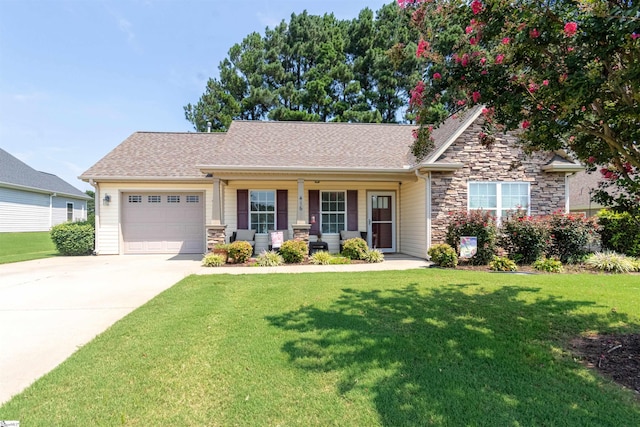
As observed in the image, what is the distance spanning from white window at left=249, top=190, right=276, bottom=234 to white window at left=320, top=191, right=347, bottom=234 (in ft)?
6.26

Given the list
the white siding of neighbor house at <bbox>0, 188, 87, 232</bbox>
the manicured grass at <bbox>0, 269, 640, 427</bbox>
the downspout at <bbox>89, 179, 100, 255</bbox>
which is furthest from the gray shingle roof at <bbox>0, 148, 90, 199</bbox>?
the manicured grass at <bbox>0, 269, 640, 427</bbox>

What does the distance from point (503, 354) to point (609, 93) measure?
285 centimetres

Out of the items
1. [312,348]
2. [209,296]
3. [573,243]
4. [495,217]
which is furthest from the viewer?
[495,217]

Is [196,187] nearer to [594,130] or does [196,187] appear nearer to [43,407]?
[43,407]

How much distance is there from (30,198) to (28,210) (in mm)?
713

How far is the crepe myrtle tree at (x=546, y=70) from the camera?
2.67m

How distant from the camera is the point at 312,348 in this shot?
11.3 ft

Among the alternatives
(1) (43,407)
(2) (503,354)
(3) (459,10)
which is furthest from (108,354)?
(3) (459,10)

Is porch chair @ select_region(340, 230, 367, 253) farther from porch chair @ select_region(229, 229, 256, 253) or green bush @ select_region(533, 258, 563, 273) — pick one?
green bush @ select_region(533, 258, 563, 273)

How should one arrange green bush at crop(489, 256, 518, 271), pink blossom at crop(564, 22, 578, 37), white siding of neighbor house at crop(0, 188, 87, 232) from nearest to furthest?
pink blossom at crop(564, 22, 578, 37), green bush at crop(489, 256, 518, 271), white siding of neighbor house at crop(0, 188, 87, 232)

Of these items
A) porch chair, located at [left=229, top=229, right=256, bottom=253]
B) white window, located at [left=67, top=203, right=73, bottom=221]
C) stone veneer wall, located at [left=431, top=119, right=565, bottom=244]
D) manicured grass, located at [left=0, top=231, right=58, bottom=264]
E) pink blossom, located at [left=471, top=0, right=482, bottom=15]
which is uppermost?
pink blossom, located at [left=471, top=0, right=482, bottom=15]

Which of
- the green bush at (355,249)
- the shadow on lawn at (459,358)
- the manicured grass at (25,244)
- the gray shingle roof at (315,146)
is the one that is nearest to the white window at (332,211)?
the gray shingle roof at (315,146)

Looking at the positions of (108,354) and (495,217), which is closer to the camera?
(108,354)

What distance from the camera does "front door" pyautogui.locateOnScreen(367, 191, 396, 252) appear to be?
40.6 feet
